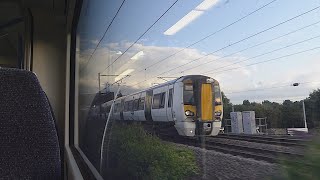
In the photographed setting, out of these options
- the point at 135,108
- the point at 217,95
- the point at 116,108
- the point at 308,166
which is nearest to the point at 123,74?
the point at 116,108

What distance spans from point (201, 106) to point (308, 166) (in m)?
0.33

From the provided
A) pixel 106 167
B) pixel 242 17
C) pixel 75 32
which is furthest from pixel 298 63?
pixel 75 32

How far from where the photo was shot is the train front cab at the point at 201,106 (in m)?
0.67

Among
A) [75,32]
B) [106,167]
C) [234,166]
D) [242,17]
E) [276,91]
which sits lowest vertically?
[106,167]

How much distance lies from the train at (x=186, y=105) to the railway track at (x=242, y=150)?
0.02 m

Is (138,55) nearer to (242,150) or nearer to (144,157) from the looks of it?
(144,157)

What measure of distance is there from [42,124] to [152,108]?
0.40 m

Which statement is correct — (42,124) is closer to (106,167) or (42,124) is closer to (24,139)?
(24,139)

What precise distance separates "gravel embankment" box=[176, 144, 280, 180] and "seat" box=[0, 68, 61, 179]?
620mm

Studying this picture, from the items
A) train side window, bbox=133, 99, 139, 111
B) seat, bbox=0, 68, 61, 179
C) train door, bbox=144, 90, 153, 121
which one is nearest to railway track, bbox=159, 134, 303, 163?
train door, bbox=144, 90, 153, 121

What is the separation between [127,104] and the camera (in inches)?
54.4

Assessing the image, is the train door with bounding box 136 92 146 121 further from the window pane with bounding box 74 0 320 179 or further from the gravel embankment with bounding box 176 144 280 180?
the gravel embankment with bounding box 176 144 280 180

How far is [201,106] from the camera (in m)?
0.72

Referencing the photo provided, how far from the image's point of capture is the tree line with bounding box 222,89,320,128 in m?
0.43
